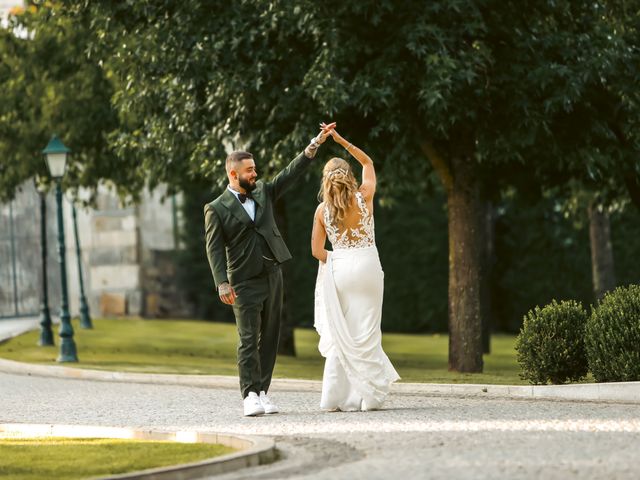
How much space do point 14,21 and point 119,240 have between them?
819cm

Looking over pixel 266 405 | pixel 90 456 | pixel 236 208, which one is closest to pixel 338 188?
pixel 236 208

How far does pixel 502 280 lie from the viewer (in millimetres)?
29875

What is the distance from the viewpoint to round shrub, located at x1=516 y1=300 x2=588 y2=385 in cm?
1289

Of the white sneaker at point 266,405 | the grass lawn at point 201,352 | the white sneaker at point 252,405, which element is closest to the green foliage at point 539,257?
the grass lawn at point 201,352

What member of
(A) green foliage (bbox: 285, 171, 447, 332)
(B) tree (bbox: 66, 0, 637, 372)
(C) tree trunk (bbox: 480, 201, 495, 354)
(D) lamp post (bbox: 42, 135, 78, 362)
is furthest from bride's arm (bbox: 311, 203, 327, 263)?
(A) green foliage (bbox: 285, 171, 447, 332)

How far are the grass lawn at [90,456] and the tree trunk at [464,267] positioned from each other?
8063mm

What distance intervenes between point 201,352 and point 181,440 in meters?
14.2

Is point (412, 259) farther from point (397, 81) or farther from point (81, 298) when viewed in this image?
point (397, 81)

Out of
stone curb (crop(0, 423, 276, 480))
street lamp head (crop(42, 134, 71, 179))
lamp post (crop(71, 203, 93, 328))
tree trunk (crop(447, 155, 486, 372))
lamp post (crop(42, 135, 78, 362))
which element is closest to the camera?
stone curb (crop(0, 423, 276, 480))

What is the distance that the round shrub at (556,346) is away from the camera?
42.3 ft

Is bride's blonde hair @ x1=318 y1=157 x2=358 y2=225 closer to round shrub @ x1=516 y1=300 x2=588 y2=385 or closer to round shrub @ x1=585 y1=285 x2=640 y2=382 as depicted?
round shrub @ x1=516 y1=300 x2=588 y2=385

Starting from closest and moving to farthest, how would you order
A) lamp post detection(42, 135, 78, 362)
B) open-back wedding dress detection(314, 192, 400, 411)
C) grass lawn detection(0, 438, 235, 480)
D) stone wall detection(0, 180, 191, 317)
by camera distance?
grass lawn detection(0, 438, 235, 480), open-back wedding dress detection(314, 192, 400, 411), lamp post detection(42, 135, 78, 362), stone wall detection(0, 180, 191, 317)

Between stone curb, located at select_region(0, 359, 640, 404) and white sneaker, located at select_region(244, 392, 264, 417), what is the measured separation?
2.46 m

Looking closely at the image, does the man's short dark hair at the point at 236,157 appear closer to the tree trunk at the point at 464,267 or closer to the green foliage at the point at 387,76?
the green foliage at the point at 387,76
